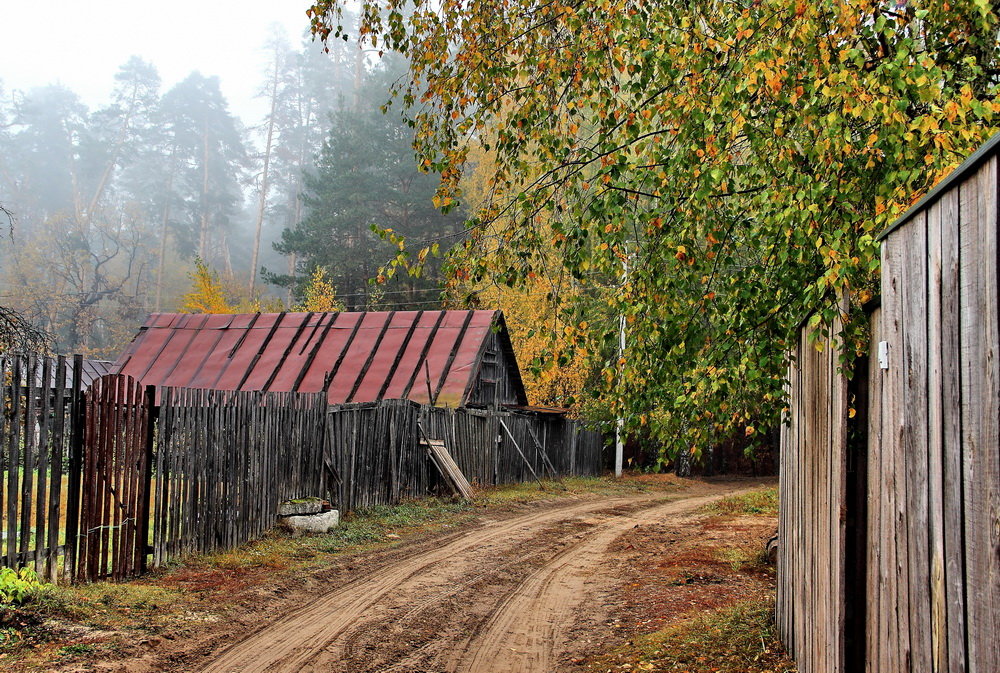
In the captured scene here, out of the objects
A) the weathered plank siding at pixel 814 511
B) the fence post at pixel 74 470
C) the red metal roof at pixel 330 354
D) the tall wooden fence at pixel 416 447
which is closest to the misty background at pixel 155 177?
the red metal roof at pixel 330 354

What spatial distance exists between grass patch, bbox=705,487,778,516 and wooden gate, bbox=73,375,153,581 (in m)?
10.9

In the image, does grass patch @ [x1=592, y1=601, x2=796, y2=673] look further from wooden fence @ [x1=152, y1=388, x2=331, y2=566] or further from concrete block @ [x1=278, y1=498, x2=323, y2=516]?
concrete block @ [x1=278, y1=498, x2=323, y2=516]

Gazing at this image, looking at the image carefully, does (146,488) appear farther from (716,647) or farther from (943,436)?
(943,436)

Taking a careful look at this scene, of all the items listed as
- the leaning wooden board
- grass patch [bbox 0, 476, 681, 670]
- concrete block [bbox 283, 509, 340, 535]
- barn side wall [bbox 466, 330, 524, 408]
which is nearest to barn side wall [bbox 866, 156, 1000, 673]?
grass patch [bbox 0, 476, 681, 670]

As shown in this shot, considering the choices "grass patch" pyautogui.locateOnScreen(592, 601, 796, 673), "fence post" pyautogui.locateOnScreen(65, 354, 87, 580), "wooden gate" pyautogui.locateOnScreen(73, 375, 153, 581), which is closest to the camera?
"grass patch" pyautogui.locateOnScreen(592, 601, 796, 673)

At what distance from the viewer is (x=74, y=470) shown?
24.3 ft

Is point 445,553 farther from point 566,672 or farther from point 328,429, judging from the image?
point 566,672

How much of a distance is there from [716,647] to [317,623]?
325 centimetres

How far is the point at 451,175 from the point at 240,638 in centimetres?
390

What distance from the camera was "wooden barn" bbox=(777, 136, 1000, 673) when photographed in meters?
1.86

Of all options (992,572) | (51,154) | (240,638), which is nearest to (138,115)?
(51,154)

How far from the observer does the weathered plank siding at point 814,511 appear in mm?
3574

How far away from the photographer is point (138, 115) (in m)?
61.7

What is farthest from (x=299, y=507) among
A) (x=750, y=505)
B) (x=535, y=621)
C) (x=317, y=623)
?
(x=750, y=505)
